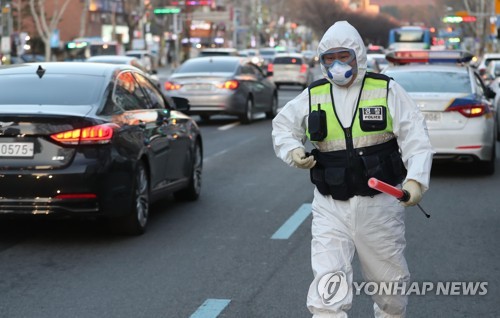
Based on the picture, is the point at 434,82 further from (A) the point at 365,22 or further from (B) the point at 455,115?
(A) the point at 365,22

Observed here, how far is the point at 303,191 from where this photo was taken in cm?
1273

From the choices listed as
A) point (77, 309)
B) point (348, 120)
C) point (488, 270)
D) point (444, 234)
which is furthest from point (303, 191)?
point (348, 120)

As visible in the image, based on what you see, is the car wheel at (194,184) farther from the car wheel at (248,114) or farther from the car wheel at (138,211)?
the car wheel at (248,114)

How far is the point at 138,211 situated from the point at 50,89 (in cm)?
130

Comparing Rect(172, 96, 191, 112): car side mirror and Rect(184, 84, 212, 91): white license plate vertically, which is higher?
Rect(172, 96, 191, 112): car side mirror

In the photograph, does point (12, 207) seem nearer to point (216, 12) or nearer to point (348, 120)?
point (348, 120)

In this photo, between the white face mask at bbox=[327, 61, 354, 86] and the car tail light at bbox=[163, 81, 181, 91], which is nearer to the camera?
the white face mask at bbox=[327, 61, 354, 86]

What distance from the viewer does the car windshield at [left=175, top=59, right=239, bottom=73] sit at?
2433 centimetres

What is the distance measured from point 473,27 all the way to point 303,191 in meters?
93.2

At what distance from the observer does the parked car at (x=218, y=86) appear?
2367 centimetres

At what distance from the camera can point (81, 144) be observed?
8836 millimetres

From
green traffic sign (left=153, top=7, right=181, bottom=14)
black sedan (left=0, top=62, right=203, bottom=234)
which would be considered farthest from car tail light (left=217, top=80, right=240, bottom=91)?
green traffic sign (left=153, top=7, right=181, bottom=14)

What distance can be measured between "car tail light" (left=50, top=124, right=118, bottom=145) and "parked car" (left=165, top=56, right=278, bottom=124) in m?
14.4

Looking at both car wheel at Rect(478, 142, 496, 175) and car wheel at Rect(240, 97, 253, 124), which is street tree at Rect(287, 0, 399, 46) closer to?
car wheel at Rect(240, 97, 253, 124)
